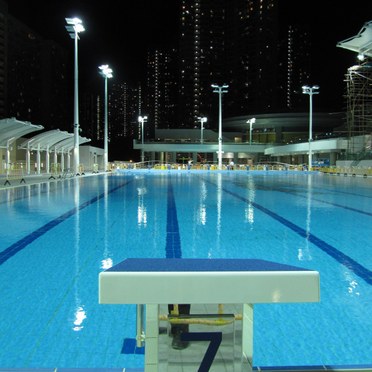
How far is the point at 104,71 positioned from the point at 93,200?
2372 cm

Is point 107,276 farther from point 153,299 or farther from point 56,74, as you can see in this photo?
point 56,74

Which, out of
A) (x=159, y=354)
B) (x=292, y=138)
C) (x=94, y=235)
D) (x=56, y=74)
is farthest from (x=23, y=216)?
(x=56, y=74)

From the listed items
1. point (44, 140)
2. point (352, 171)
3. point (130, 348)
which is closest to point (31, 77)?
point (44, 140)

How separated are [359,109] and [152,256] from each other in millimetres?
39117

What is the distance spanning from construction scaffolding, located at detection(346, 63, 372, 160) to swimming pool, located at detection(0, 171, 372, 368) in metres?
28.3

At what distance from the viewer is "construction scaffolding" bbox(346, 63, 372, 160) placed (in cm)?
3869

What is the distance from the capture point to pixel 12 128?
20703 mm

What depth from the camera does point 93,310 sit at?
3947mm

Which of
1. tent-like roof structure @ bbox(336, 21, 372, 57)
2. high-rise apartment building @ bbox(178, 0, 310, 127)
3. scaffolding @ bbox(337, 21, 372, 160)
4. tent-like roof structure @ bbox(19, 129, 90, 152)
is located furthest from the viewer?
high-rise apartment building @ bbox(178, 0, 310, 127)

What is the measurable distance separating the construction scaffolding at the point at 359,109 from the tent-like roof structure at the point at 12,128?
2657 centimetres

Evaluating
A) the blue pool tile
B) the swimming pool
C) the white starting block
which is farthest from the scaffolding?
the white starting block

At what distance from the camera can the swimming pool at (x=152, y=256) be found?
10.2 feet

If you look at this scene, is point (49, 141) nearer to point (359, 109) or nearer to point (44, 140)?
point (44, 140)

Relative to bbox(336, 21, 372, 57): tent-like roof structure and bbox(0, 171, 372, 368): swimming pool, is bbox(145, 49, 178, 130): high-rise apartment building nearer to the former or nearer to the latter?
bbox(336, 21, 372, 57): tent-like roof structure
